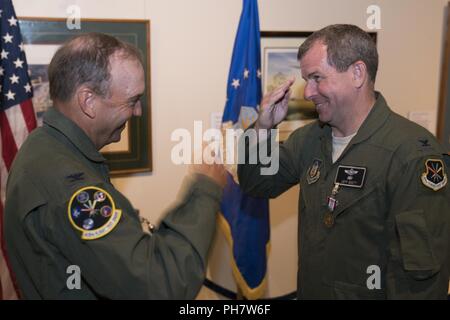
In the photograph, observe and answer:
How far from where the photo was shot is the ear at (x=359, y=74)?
1.72 meters

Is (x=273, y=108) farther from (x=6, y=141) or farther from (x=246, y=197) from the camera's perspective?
(x=6, y=141)

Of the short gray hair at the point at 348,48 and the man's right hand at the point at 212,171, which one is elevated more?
the short gray hair at the point at 348,48

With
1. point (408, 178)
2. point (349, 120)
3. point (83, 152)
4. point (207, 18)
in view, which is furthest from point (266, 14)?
point (83, 152)

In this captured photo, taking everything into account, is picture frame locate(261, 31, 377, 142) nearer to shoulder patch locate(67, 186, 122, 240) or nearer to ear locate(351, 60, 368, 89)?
ear locate(351, 60, 368, 89)

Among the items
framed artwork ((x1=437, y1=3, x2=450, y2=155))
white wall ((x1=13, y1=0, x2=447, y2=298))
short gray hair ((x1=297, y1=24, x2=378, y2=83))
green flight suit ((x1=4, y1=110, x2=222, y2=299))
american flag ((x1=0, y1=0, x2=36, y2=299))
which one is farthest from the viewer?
framed artwork ((x1=437, y1=3, x2=450, y2=155))

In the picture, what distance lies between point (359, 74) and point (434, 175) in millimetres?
488

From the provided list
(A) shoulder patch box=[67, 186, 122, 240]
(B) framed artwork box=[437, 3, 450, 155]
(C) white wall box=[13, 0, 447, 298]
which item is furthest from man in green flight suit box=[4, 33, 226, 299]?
(B) framed artwork box=[437, 3, 450, 155]

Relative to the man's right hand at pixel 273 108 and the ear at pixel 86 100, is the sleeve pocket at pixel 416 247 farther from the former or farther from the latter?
the ear at pixel 86 100

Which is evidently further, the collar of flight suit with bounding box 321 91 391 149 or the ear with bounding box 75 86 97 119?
the collar of flight suit with bounding box 321 91 391 149

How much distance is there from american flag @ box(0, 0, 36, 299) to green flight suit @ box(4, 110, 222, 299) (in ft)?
4.42

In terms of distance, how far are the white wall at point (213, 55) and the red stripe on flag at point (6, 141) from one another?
0.67 m

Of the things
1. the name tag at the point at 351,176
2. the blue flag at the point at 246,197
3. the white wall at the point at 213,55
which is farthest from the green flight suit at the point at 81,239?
the white wall at the point at 213,55

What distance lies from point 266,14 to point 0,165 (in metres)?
2.03

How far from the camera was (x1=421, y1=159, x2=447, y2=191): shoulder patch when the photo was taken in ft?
4.90
